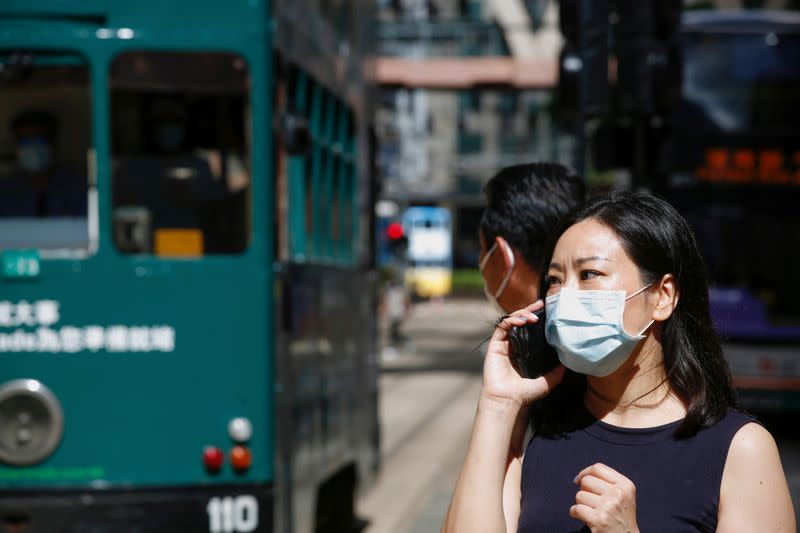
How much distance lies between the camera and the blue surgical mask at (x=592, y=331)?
7.06ft

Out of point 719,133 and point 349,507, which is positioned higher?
point 719,133

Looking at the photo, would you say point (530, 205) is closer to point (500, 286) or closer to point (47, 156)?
point (500, 286)

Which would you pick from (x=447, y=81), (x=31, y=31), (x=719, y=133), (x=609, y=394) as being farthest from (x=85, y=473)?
(x=447, y=81)

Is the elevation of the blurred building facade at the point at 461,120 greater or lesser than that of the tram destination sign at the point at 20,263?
greater

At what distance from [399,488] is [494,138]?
158 ft

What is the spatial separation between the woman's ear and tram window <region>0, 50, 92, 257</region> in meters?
3.29

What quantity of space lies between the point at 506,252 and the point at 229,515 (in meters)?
2.53

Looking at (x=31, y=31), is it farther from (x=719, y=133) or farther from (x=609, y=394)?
(x=719, y=133)

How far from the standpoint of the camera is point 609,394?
2227 mm

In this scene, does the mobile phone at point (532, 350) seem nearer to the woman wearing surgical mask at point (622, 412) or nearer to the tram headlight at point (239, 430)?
the woman wearing surgical mask at point (622, 412)

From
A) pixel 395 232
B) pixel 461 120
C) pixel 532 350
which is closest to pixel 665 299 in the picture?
pixel 532 350

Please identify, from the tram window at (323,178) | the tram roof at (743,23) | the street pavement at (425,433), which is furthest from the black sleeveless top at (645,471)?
the tram roof at (743,23)

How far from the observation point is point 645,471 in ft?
6.87

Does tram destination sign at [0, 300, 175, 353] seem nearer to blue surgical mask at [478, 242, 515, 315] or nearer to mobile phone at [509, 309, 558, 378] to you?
blue surgical mask at [478, 242, 515, 315]
